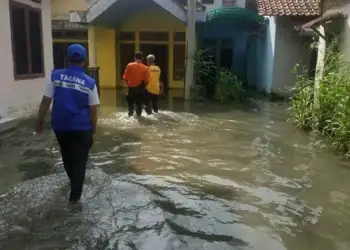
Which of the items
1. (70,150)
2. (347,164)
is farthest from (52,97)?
(347,164)

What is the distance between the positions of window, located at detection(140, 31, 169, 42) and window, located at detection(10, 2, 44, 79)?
28.9 feet

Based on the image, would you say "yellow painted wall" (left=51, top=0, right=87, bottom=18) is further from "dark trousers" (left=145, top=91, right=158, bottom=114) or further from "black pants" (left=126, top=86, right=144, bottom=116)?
"black pants" (left=126, top=86, right=144, bottom=116)

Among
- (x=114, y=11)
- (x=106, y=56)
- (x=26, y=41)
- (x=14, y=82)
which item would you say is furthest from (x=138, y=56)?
(x=106, y=56)

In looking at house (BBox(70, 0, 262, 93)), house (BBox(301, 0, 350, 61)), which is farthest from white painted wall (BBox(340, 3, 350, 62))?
house (BBox(70, 0, 262, 93))

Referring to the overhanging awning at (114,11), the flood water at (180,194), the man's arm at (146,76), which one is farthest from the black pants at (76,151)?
the overhanging awning at (114,11)

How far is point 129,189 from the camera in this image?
16.9 ft

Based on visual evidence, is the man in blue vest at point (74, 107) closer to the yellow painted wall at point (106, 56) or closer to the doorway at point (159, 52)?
the doorway at point (159, 52)

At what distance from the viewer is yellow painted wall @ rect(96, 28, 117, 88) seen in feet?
61.9

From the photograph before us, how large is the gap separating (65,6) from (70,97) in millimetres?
16336

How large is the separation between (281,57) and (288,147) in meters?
8.13

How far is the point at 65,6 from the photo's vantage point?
19062 mm

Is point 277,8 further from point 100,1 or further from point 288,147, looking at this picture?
point 288,147

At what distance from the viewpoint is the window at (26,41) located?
912 cm

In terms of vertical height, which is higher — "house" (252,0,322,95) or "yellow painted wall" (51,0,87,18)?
"yellow painted wall" (51,0,87,18)
